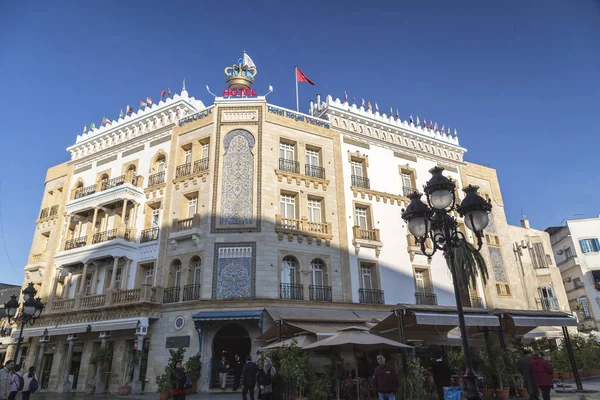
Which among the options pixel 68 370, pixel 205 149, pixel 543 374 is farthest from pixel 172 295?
pixel 543 374

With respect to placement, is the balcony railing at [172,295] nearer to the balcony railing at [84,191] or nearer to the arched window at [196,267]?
the arched window at [196,267]

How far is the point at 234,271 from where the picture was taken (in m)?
19.2

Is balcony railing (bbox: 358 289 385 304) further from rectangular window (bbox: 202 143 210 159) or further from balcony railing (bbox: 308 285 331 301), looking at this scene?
rectangular window (bbox: 202 143 210 159)

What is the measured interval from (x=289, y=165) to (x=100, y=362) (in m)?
13.4

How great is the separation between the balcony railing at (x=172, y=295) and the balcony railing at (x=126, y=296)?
117 centimetres

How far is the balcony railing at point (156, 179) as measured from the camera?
2286 cm

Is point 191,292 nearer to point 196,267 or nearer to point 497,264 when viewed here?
point 196,267

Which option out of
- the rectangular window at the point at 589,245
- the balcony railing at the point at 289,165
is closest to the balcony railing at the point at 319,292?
the balcony railing at the point at 289,165

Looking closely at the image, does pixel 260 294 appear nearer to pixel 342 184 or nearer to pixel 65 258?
pixel 342 184

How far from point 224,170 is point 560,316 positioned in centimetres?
1568

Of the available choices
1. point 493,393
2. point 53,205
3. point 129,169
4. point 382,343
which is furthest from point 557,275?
point 53,205

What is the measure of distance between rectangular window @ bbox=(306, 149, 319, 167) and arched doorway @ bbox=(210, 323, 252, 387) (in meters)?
9.51

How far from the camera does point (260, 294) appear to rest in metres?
18.6

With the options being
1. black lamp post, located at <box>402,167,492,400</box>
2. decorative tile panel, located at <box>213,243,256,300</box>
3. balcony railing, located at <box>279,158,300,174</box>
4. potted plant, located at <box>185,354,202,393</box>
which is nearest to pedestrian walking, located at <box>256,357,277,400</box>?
black lamp post, located at <box>402,167,492,400</box>
